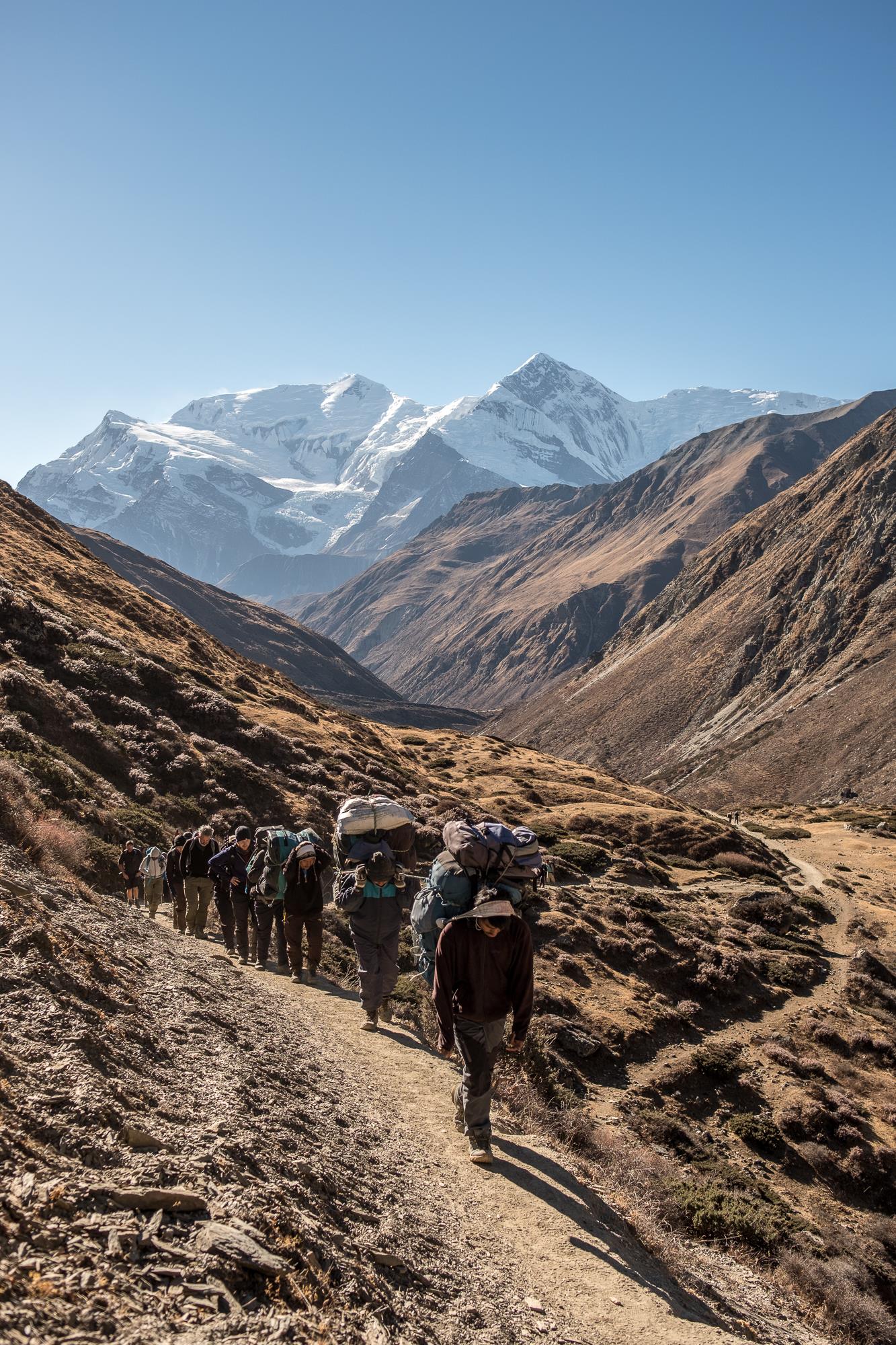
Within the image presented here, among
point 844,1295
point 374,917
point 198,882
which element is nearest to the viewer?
point 844,1295

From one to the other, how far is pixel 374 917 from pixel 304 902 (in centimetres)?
244

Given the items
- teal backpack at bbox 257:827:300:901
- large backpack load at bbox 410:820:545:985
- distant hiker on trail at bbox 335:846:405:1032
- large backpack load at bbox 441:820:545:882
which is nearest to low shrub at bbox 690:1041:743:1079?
distant hiker on trail at bbox 335:846:405:1032

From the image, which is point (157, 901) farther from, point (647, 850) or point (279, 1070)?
point (647, 850)

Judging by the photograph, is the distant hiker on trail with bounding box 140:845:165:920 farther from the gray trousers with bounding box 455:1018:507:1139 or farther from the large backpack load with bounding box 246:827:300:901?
the gray trousers with bounding box 455:1018:507:1139

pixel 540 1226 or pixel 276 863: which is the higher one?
pixel 276 863

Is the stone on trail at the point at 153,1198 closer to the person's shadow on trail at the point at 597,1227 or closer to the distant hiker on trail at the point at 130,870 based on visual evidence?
the person's shadow on trail at the point at 597,1227

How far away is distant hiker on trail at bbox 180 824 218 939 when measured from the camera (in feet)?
45.4

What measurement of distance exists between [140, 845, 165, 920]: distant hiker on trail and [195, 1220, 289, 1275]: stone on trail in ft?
39.9

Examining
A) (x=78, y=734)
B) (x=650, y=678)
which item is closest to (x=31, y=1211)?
(x=78, y=734)

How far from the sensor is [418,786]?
3562cm

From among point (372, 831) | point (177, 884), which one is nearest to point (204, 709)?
point (177, 884)

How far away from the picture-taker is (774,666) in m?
111

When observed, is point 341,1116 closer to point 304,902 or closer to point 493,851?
point 493,851

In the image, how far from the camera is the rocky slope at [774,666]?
86062 mm
